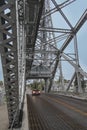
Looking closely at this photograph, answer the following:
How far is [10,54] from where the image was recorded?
10.9 metres

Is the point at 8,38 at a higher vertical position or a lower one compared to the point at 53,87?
lower

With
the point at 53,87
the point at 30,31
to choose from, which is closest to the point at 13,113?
the point at 30,31

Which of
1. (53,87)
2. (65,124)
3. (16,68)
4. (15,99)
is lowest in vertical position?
(65,124)

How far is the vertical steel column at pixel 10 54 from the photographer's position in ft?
29.7

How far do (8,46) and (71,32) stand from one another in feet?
136

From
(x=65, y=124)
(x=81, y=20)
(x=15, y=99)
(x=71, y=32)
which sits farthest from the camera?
(x=71, y=32)

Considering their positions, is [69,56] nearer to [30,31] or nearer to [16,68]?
[30,31]

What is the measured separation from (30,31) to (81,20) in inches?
516

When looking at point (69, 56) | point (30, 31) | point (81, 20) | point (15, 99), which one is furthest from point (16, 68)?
point (69, 56)

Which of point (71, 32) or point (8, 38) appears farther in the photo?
point (71, 32)

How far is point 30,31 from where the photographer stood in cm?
3475

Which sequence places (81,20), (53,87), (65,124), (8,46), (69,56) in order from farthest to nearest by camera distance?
(53,87), (69,56), (81,20), (65,124), (8,46)

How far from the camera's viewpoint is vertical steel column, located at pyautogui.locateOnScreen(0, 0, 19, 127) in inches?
357

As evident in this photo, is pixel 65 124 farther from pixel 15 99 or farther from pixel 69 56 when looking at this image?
pixel 69 56
